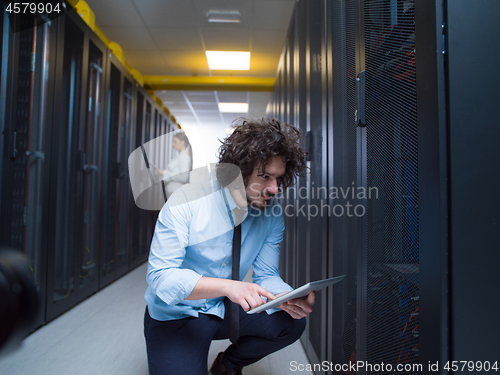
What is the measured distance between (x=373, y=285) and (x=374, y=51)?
0.63m

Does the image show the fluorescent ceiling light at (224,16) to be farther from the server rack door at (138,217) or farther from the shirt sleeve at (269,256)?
the shirt sleeve at (269,256)

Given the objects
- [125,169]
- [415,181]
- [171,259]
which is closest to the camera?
[415,181]

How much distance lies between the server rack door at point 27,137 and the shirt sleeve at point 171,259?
3.79 feet

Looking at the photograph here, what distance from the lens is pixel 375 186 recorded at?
84 centimetres

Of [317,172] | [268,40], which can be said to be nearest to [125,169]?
[268,40]

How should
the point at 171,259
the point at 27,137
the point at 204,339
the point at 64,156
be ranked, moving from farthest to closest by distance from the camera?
1. the point at 64,156
2. the point at 27,137
3. the point at 204,339
4. the point at 171,259

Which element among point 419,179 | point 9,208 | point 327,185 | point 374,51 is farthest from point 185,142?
point 419,179

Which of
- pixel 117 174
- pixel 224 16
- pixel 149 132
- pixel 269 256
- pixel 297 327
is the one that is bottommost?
pixel 297 327

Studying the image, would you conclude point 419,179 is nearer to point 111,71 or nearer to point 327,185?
point 327,185

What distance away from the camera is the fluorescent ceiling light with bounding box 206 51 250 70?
149 inches

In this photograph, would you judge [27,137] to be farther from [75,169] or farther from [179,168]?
[179,168]

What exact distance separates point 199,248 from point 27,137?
140cm

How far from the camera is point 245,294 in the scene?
0.83 meters

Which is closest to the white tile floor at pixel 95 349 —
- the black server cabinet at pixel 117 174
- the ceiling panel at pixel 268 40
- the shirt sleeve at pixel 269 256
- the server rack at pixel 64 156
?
the server rack at pixel 64 156
